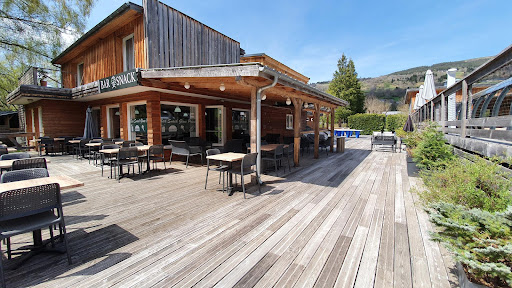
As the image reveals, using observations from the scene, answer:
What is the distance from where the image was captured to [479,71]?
9.89 feet

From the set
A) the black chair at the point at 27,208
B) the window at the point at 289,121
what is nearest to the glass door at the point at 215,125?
the window at the point at 289,121

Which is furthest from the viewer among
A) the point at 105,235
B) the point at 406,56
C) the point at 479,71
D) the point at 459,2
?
the point at 406,56

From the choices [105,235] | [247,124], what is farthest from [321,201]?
[247,124]

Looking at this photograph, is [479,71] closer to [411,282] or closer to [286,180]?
[411,282]

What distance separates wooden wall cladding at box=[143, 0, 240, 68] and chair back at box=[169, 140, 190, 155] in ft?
8.28

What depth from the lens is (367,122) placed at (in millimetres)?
21641

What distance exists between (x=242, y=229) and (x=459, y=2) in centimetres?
1176

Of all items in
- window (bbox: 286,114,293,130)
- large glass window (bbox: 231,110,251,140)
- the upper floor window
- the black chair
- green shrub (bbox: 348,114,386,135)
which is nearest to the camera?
the black chair

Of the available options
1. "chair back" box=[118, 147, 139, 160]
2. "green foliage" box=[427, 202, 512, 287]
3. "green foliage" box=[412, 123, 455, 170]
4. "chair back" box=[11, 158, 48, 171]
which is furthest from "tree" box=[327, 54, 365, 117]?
"chair back" box=[11, 158, 48, 171]

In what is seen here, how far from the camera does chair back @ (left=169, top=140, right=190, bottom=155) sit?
6.76 metres

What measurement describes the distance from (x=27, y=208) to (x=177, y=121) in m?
6.62

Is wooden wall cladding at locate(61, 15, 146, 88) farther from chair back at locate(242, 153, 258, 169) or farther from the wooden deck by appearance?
chair back at locate(242, 153, 258, 169)

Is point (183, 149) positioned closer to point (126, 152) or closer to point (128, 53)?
point (126, 152)

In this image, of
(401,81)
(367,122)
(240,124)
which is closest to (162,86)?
(240,124)
